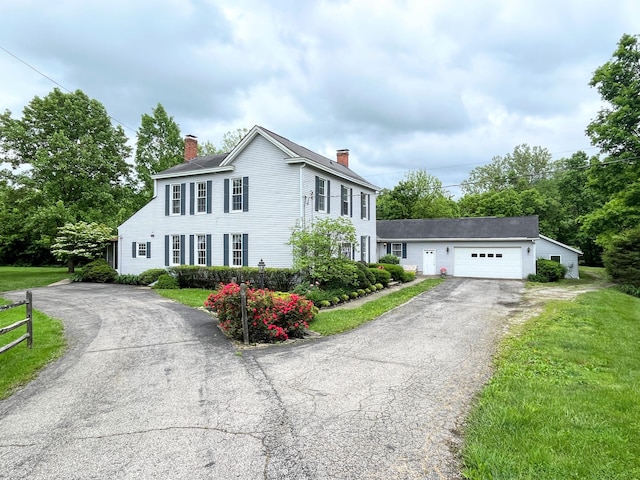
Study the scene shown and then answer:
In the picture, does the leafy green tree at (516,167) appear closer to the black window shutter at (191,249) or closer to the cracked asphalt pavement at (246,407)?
the black window shutter at (191,249)

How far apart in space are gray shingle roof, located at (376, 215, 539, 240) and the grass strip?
11004mm

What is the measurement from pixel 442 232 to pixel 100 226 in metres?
23.4

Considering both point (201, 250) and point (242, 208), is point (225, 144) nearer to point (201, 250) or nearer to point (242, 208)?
point (201, 250)

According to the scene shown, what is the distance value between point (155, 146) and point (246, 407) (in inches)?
1361

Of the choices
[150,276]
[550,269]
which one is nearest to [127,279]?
[150,276]

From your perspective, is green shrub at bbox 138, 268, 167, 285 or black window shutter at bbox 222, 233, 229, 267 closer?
black window shutter at bbox 222, 233, 229, 267

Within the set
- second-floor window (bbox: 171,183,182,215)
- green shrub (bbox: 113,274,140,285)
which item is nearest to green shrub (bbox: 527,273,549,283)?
second-floor window (bbox: 171,183,182,215)

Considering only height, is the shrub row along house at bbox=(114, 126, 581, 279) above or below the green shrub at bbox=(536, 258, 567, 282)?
above

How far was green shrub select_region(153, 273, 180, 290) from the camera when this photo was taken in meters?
18.2

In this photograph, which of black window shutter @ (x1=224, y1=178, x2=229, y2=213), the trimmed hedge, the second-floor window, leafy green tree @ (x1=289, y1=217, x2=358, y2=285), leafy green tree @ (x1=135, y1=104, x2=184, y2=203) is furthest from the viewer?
leafy green tree @ (x1=135, y1=104, x2=184, y2=203)

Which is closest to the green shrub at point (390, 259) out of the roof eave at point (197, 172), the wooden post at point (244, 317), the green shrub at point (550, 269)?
the green shrub at point (550, 269)

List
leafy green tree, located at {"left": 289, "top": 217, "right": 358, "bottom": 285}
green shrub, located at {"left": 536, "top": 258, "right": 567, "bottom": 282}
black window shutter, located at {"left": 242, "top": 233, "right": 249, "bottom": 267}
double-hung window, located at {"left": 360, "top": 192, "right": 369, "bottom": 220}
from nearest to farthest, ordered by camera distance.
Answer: leafy green tree, located at {"left": 289, "top": 217, "right": 358, "bottom": 285}
black window shutter, located at {"left": 242, "top": 233, "right": 249, "bottom": 267}
double-hung window, located at {"left": 360, "top": 192, "right": 369, "bottom": 220}
green shrub, located at {"left": 536, "top": 258, "right": 567, "bottom": 282}

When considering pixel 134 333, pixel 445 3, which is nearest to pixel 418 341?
pixel 134 333

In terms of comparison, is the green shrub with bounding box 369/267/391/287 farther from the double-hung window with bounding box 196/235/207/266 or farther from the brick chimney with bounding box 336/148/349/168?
the brick chimney with bounding box 336/148/349/168
